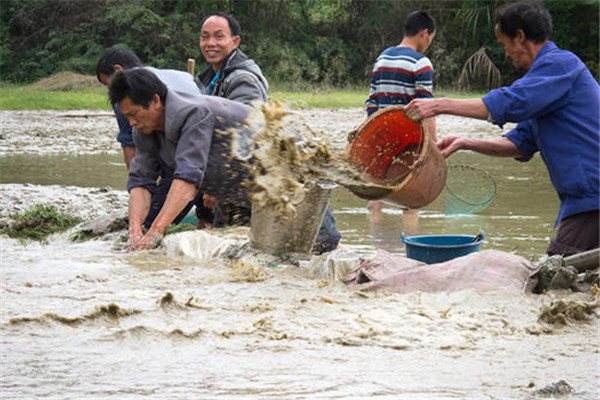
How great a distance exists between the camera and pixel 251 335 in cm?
Result: 364

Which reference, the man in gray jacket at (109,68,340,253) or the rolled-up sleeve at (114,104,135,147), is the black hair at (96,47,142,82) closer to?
the rolled-up sleeve at (114,104,135,147)

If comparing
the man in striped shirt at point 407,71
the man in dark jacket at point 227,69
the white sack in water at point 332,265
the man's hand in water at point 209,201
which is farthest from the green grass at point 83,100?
the white sack in water at point 332,265

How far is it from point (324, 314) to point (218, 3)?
1021 inches

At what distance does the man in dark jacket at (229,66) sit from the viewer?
6.09 meters

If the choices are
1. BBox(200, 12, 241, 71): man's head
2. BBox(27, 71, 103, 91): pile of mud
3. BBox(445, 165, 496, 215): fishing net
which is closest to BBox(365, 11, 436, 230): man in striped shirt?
BBox(445, 165, 496, 215): fishing net

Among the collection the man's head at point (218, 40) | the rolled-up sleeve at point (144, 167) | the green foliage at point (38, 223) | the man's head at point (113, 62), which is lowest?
the green foliage at point (38, 223)

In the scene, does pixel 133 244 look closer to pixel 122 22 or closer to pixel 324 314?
pixel 324 314

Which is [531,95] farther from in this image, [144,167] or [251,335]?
[144,167]

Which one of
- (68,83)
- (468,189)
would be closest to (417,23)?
(468,189)

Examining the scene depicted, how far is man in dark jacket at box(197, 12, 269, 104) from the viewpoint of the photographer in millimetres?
6086

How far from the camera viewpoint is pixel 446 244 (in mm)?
5004

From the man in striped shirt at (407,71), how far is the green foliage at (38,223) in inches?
108

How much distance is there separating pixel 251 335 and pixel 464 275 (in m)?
1.28

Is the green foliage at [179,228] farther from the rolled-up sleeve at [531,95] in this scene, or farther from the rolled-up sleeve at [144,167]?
the rolled-up sleeve at [531,95]
